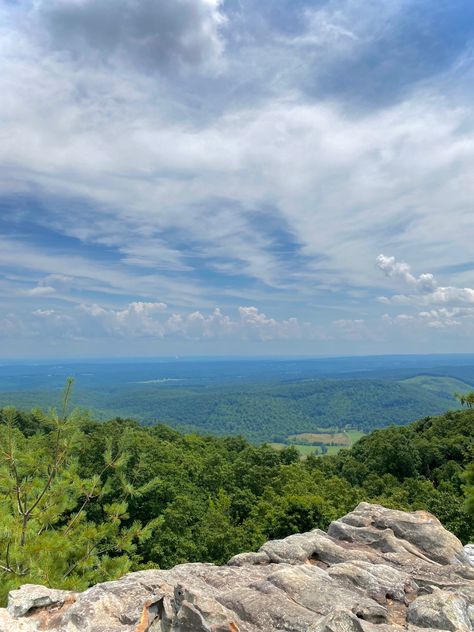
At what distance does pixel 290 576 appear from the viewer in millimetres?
12859

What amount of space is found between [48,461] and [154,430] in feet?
173

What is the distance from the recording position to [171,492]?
120 feet

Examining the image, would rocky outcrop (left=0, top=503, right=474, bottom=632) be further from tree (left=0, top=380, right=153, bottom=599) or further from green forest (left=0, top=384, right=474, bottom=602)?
green forest (left=0, top=384, right=474, bottom=602)

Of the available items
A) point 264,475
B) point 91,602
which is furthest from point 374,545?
point 264,475

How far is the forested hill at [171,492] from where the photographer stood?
1348cm

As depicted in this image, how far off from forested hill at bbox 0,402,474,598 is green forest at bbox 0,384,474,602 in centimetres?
7

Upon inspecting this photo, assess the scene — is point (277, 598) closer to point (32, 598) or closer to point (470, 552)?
point (32, 598)

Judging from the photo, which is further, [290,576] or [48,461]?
[48,461]

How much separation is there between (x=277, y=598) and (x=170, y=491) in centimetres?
2673

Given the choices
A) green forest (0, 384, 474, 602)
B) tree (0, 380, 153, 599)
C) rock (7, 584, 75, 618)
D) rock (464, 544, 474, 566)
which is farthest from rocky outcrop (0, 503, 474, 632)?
green forest (0, 384, 474, 602)

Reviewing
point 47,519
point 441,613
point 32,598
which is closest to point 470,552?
point 441,613

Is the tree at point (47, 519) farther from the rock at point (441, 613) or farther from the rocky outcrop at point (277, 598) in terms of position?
the rock at point (441, 613)

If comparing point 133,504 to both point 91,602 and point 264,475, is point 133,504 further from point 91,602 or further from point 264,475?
point 91,602

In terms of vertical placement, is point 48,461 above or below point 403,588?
above
